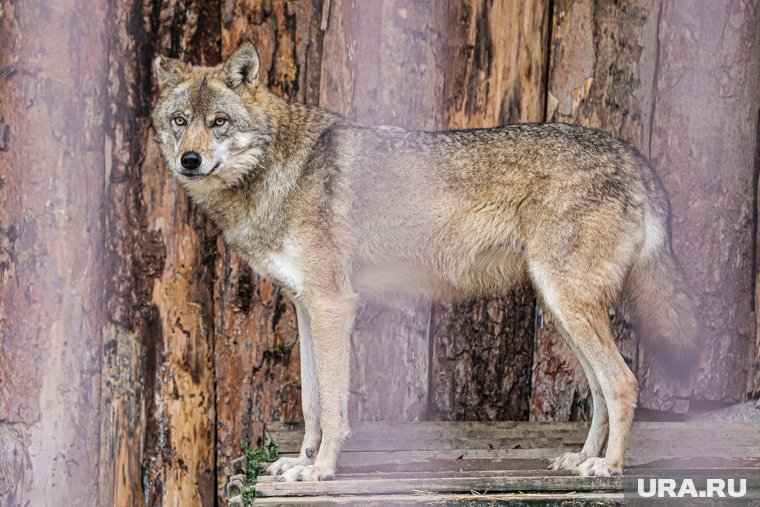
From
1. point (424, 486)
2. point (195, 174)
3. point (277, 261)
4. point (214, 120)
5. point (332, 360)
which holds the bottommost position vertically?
point (424, 486)

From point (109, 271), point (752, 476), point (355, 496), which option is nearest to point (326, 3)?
point (109, 271)

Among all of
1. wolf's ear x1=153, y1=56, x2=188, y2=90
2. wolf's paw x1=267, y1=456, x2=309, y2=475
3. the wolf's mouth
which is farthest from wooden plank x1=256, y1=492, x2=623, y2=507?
wolf's ear x1=153, y1=56, x2=188, y2=90

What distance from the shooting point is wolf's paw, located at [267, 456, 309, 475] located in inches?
213

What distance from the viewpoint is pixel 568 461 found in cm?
534

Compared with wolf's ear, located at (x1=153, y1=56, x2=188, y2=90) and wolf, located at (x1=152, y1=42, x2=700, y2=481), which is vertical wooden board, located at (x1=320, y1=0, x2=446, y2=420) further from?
wolf's ear, located at (x1=153, y1=56, x2=188, y2=90)

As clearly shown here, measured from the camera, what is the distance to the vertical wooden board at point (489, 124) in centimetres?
639

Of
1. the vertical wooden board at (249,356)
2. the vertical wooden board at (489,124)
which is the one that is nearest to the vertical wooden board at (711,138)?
the vertical wooden board at (489,124)

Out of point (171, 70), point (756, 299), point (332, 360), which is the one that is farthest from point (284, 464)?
point (756, 299)

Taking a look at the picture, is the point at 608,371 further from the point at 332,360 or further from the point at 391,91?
the point at 391,91

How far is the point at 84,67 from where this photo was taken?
648cm

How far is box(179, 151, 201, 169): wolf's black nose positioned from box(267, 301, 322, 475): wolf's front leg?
0.97m

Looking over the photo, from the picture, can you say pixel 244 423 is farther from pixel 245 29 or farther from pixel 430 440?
pixel 245 29

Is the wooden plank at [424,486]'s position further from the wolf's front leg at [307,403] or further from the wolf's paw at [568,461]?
the wolf's front leg at [307,403]

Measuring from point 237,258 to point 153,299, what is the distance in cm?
61
